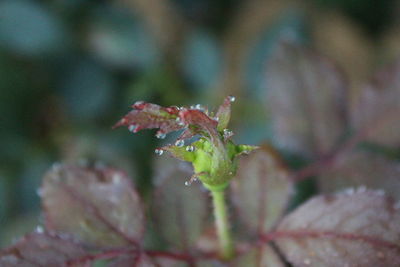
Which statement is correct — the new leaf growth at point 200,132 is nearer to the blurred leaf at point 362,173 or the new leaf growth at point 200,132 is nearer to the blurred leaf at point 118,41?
the blurred leaf at point 362,173

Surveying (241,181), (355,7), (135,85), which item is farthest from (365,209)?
(355,7)

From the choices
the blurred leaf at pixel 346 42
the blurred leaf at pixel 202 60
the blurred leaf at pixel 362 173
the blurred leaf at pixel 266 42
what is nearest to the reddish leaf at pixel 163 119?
the blurred leaf at pixel 362 173

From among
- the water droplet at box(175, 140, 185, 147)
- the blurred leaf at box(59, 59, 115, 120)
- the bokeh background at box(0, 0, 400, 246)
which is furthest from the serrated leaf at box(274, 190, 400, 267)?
the blurred leaf at box(59, 59, 115, 120)

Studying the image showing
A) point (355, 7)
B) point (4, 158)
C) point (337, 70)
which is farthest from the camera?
point (355, 7)

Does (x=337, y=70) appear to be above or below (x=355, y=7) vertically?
below

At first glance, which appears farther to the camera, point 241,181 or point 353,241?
point 241,181

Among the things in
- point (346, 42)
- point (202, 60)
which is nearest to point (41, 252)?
point (202, 60)

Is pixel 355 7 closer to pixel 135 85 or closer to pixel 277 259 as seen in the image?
pixel 135 85
